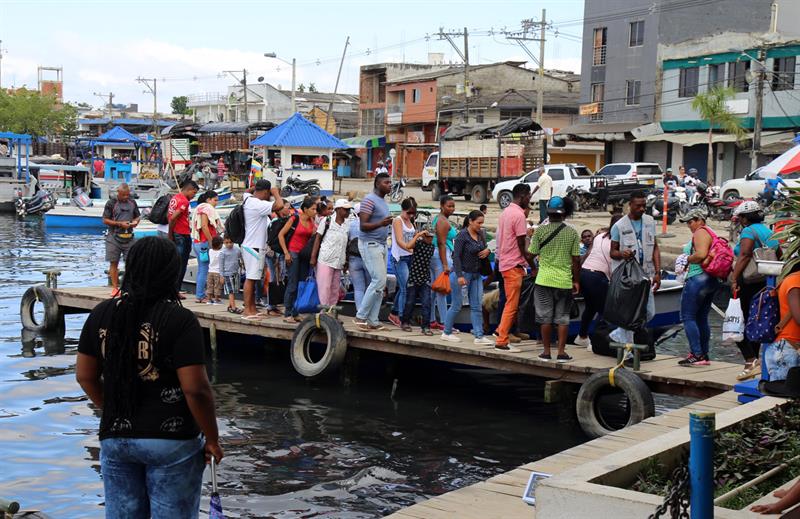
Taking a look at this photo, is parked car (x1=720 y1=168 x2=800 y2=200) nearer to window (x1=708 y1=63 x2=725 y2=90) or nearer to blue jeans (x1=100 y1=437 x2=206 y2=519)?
window (x1=708 y1=63 x2=725 y2=90)

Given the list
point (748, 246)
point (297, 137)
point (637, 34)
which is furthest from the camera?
point (637, 34)

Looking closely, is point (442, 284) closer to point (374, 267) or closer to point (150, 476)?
point (374, 267)

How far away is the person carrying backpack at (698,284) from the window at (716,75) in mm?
34062

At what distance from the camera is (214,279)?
15.4 metres

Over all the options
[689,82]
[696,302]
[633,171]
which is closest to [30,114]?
[689,82]

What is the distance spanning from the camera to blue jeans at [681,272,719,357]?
1052cm

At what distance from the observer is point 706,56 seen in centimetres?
4322

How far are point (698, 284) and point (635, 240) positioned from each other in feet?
2.67

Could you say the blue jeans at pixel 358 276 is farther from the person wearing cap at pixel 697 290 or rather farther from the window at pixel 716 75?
the window at pixel 716 75

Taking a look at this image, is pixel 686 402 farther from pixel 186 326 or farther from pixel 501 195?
pixel 501 195

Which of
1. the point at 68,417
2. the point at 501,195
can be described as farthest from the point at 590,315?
the point at 501,195

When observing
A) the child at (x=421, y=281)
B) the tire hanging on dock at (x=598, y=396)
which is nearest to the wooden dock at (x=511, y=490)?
the tire hanging on dock at (x=598, y=396)

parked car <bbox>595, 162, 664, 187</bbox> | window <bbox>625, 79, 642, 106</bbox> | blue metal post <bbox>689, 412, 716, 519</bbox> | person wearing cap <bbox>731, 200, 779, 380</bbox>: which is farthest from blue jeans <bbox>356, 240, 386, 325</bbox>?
window <bbox>625, 79, 642, 106</bbox>

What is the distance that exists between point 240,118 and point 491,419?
8730 cm
